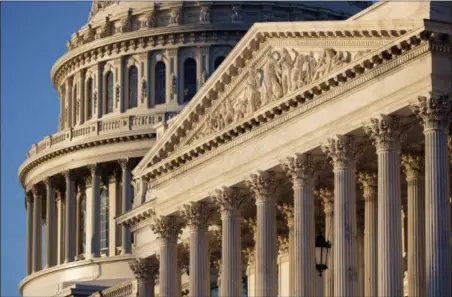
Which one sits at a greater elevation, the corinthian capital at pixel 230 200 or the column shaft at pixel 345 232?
the corinthian capital at pixel 230 200

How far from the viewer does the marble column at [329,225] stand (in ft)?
285

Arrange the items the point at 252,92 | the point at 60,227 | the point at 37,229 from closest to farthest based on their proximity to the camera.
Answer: the point at 252,92
the point at 60,227
the point at 37,229

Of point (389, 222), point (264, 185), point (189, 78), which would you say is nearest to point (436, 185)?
point (389, 222)

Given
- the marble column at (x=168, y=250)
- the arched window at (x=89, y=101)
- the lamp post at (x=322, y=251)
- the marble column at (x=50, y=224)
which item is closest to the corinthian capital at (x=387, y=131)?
the lamp post at (x=322, y=251)

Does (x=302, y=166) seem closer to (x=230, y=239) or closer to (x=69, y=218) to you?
(x=230, y=239)

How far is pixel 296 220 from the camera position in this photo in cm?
8344

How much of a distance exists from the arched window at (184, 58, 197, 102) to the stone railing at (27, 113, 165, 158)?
2.76m

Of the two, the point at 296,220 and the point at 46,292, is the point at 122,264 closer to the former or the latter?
the point at 46,292

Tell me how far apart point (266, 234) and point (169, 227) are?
35.6 ft

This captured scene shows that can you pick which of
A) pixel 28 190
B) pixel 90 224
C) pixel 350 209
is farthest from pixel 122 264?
pixel 350 209

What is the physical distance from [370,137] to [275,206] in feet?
33.3

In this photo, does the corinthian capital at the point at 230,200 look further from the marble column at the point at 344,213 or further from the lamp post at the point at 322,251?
the marble column at the point at 344,213

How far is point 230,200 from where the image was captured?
8956cm

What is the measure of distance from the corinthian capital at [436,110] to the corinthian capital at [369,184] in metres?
10.9
